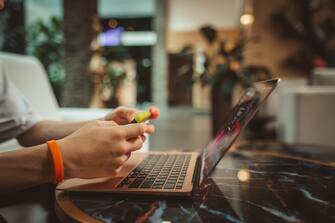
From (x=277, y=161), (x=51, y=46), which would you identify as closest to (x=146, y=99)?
(x=51, y=46)

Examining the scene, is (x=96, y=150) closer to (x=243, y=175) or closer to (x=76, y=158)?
(x=76, y=158)

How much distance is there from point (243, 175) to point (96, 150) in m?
0.33

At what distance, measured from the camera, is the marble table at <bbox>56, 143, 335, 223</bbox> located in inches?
17.1

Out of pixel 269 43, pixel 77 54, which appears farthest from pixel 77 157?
pixel 269 43

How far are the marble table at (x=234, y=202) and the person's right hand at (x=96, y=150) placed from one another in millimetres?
45

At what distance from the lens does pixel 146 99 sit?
9.82 meters

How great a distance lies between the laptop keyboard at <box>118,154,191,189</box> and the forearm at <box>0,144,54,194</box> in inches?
4.9

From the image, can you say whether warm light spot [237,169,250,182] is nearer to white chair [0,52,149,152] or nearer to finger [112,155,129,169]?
finger [112,155,129,169]

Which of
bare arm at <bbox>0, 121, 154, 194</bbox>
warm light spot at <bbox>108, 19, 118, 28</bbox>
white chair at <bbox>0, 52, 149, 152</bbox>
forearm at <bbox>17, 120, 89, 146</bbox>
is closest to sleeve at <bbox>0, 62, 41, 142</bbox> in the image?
forearm at <bbox>17, 120, 89, 146</bbox>

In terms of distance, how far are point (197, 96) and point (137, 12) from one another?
352 centimetres

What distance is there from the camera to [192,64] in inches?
147

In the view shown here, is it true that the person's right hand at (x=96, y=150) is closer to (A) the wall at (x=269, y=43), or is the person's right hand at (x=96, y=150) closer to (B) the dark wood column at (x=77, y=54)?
(B) the dark wood column at (x=77, y=54)

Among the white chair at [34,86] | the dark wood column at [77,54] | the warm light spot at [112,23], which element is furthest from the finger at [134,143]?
the warm light spot at [112,23]

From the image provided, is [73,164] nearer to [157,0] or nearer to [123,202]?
[123,202]
